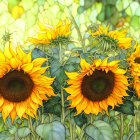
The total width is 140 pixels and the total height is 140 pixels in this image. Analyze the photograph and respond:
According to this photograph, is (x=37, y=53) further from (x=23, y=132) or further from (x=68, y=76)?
(x=23, y=132)

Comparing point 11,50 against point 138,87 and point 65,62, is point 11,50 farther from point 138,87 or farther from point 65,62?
point 138,87

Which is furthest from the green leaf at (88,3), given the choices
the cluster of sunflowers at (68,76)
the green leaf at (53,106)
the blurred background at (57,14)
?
the green leaf at (53,106)

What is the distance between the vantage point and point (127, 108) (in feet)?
2.60

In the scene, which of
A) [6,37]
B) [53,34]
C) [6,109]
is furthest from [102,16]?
[6,109]

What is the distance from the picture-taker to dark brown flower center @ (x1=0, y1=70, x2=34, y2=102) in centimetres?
64

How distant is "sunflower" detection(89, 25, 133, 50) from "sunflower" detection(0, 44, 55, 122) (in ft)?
0.66

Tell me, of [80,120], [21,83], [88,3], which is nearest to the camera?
[21,83]

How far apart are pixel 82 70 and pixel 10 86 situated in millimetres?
205

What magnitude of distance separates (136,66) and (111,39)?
0.12m

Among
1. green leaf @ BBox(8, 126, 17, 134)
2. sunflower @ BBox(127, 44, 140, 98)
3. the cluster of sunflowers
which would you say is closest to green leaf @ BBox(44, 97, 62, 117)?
the cluster of sunflowers

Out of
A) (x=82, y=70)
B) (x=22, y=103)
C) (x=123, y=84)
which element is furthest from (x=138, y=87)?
(x=22, y=103)

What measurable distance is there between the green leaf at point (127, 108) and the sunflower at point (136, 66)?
4 centimetres

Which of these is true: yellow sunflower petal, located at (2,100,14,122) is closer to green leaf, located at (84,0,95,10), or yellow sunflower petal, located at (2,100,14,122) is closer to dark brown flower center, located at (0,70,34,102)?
dark brown flower center, located at (0,70,34,102)

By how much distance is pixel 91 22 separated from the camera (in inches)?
34.1
